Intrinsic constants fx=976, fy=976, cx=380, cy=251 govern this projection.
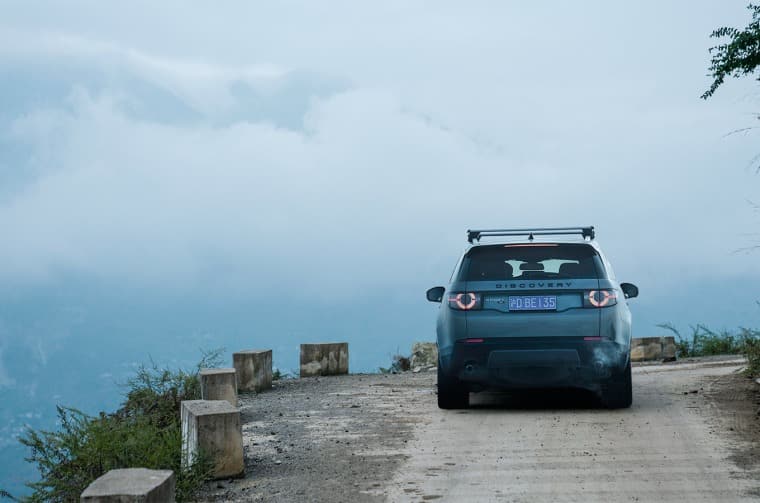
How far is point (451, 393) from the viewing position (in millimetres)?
11227

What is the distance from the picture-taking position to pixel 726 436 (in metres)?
9.23

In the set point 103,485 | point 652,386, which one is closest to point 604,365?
point 652,386

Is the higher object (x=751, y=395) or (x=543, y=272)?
(x=543, y=272)

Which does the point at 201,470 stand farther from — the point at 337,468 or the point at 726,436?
the point at 726,436

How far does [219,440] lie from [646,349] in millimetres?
17064

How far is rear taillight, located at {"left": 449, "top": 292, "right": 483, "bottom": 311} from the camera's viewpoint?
34.6ft

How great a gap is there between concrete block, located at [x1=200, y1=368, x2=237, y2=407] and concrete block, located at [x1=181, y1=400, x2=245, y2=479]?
3.86m

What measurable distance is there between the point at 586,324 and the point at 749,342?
214 inches

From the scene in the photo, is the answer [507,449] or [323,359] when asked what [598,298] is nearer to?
[507,449]

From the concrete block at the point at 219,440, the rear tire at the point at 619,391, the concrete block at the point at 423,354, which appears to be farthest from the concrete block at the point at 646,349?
the concrete block at the point at 219,440

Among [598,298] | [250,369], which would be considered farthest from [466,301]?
[250,369]

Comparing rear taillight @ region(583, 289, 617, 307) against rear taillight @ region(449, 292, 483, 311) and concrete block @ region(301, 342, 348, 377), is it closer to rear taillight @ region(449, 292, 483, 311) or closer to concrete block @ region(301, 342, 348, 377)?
rear taillight @ region(449, 292, 483, 311)

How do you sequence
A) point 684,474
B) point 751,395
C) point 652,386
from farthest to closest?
point 652,386 → point 751,395 → point 684,474

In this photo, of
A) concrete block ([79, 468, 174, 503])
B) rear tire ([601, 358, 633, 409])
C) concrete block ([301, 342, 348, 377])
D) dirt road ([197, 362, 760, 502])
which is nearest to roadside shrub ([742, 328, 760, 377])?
dirt road ([197, 362, 760, 502])
